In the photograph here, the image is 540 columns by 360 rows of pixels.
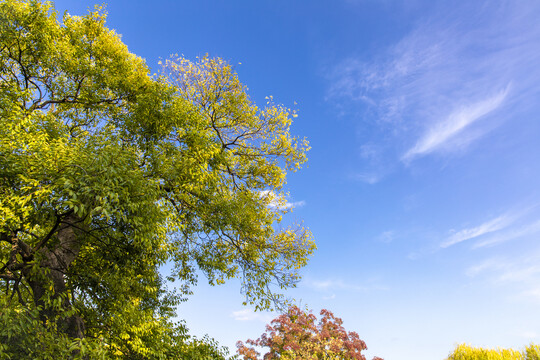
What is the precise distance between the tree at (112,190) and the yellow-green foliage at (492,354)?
46.5 ft

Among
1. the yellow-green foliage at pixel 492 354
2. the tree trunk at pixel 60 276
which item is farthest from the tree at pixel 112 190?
the yellow-green foliage at pixel 492 354

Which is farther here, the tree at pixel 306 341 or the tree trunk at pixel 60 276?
the tree at pixel 306 341

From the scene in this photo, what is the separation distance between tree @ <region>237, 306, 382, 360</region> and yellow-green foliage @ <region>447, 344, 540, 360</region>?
9.78 m

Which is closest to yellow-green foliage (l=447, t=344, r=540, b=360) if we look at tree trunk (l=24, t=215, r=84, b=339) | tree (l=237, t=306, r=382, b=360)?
tree (l=237, t=306, r=382, b=360)

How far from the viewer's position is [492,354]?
64.2 ft

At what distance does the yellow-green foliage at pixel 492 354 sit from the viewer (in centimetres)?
1928

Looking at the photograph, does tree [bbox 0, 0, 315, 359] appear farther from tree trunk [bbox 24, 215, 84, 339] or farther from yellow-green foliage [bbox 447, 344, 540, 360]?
yellow-green foliage [bbox 447, 344, 540, 360]

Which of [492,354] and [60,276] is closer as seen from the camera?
[60,276]

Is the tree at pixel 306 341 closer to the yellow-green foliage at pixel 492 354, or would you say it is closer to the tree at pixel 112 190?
the yellow-green foliage at pixel 492 354

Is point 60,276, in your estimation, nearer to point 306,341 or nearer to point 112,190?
point 112,190

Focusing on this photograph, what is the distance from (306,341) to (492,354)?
14.7 meters

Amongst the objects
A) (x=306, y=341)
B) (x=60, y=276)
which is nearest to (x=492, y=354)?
(x=306, y=341)

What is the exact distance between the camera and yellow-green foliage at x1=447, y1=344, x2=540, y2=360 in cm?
1928

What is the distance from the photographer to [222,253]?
13.9 metres
